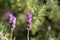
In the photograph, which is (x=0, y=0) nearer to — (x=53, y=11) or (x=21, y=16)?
(x=21, y=16)

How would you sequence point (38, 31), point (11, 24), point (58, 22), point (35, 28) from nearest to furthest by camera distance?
point (11, 24) → point (35, 28) → point (38, 31) → point (58, 22)

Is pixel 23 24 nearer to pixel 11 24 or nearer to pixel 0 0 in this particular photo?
pixel 0 0

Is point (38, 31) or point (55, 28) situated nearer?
point (38, 31)

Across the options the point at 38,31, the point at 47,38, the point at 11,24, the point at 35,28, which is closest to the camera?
the point at 11,24

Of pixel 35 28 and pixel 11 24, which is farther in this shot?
pixel 35 28

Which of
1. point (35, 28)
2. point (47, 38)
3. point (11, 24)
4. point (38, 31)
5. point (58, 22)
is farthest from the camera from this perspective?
point (58, 22)

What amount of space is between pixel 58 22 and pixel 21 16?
0.67 m

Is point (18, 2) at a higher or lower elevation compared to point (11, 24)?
higher

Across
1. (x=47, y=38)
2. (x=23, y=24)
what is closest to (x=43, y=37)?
(x=47, y=38)

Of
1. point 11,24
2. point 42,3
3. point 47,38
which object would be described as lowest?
point 47,38

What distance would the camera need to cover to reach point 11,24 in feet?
7.27

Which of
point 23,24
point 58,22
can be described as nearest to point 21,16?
point 23,24

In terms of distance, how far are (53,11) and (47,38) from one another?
22.7 inches

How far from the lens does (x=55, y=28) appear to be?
12.1 feet
